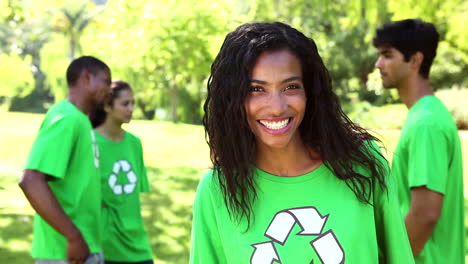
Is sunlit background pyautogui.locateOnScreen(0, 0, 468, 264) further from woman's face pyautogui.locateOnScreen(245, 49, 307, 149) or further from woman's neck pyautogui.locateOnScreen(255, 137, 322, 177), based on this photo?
woman's face pyautogui.locateOnScreen(245, 49, 307, 149)

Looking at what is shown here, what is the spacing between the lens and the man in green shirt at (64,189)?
12.1ft

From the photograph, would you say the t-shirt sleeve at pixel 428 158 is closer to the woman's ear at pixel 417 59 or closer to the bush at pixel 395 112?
the woman's ear at pixel 417 59

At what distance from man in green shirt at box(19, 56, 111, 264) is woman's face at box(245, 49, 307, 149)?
1917 millimetres

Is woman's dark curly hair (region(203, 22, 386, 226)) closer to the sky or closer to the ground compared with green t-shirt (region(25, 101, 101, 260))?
closer to the sky

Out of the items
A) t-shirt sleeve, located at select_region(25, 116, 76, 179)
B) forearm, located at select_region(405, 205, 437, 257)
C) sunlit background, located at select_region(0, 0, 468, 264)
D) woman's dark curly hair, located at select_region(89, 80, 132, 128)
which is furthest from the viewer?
sunlit background, located at select_region(0, 0, 468, 264)

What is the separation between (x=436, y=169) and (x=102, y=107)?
11.4 feet

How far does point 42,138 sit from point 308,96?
2.11 metres

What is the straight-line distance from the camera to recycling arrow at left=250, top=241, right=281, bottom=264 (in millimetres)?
2082

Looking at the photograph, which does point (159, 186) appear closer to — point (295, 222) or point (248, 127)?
point (248, 127)

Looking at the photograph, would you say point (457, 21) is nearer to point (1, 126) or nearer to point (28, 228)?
point (28, 228)

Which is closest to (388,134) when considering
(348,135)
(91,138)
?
(91,138)

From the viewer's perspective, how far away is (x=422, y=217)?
304 cm

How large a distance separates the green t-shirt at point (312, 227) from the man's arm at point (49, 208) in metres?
1.70

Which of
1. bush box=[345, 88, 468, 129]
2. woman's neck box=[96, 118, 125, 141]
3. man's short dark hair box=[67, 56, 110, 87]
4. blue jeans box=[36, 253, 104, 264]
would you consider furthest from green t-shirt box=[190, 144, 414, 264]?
bush box=[345, 88, 468, 129]
